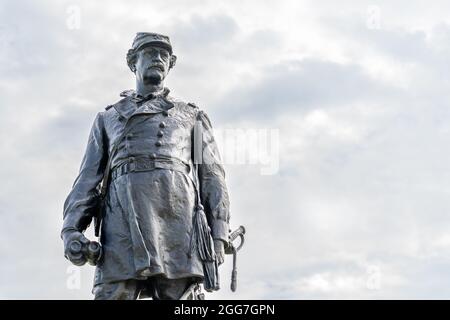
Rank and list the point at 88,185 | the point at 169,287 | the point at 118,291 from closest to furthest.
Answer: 1. the point at 118,291
2. the point at 169,287
3. the point at 88,185

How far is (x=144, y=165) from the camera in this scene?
1384cm

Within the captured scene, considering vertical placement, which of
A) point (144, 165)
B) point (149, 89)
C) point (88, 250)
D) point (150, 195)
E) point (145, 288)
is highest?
point (149, 89)

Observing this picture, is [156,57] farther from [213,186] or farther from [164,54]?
[213,186]

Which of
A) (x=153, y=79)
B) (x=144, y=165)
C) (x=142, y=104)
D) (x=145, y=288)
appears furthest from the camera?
(x=153, y=79)

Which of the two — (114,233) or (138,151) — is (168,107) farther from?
(114,233)

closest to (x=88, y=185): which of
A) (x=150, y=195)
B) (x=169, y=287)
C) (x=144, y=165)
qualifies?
(x=144, y=165)

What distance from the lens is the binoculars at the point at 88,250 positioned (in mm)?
13461

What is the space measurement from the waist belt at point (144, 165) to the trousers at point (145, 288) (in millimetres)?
1224

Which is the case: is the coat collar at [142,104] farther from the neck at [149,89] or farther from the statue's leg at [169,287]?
the statue's leg at [169,287]

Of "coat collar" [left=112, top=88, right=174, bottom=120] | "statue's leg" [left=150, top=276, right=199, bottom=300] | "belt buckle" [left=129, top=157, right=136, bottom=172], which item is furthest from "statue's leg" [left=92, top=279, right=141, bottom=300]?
"coat collar" [left=112, top=88, right=174, bottom=120]

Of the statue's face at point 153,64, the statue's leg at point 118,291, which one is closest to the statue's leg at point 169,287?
the statue's leg at point 118,291

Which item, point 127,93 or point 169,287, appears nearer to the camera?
point 169,287

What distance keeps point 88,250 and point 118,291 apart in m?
0.55
